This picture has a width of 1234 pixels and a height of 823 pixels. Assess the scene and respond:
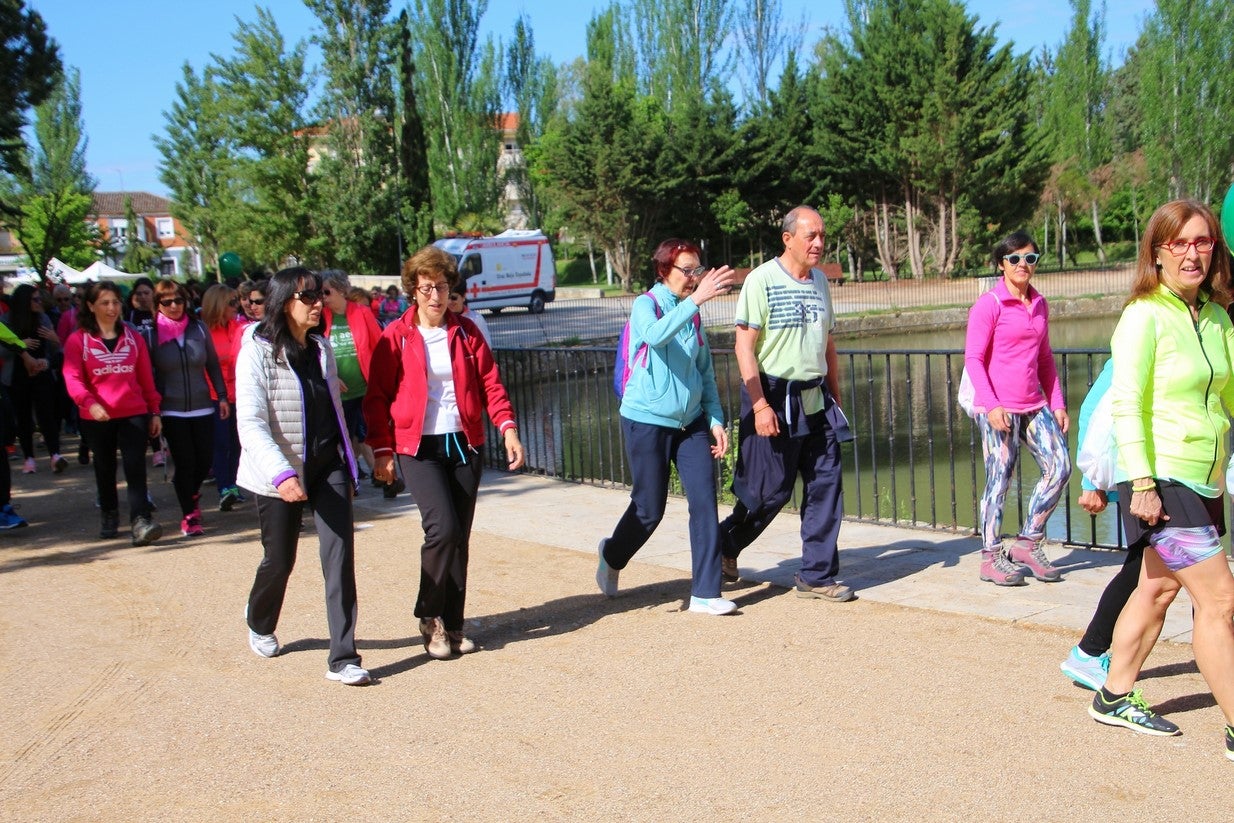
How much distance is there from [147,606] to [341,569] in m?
2.08

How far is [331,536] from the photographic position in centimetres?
516

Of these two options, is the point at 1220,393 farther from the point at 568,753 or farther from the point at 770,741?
the point at 568,753

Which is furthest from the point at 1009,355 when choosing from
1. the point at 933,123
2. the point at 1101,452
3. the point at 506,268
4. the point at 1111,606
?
the point at 933,123

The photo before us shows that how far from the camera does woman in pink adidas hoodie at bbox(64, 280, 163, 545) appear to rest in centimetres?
819

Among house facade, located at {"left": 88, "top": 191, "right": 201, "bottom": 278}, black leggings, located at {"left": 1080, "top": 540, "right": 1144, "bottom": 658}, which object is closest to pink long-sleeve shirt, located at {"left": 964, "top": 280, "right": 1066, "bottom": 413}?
black leggings, located at {"left": 1080, "top": 540, "right": 1144, "bottom": 658}

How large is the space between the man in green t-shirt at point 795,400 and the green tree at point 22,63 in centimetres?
1407

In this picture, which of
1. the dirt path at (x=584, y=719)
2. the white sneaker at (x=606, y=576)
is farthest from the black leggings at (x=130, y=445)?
the white sneaker at (x=606, y=576)

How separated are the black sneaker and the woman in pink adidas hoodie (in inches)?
252

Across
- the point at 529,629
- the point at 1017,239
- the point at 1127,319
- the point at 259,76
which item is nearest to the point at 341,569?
the point at 529,629

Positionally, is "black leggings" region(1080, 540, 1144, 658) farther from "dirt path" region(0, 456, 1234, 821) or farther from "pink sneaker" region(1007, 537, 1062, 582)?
"pink sneaker" region(1007, 537, 1062, 582)

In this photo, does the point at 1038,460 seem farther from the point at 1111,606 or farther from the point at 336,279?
the point at 336,279

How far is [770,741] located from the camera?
423 centimetres

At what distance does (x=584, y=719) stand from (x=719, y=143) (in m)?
47.5

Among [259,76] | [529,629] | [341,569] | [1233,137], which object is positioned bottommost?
[529,629]
